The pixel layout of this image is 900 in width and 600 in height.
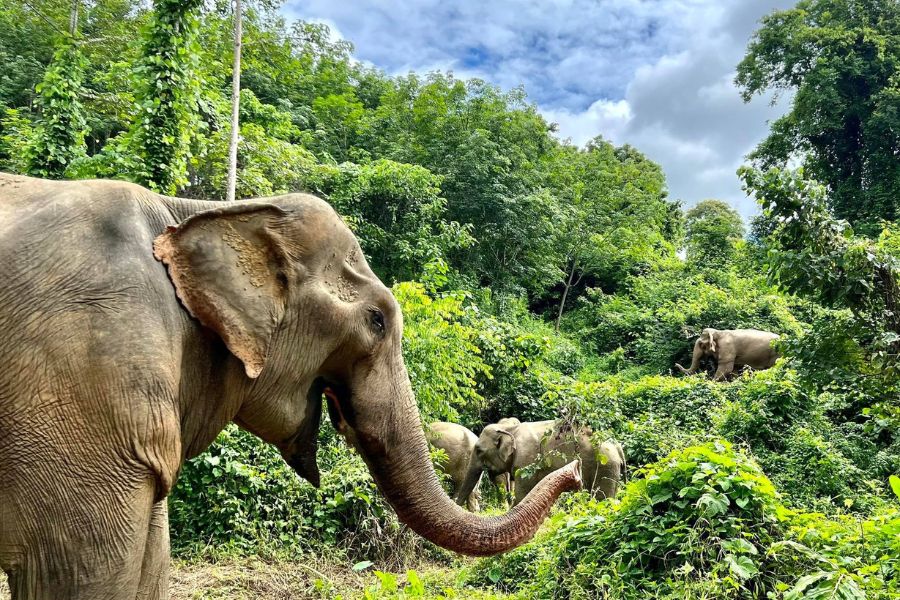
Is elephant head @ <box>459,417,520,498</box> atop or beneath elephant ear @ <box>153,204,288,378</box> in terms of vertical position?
beneath

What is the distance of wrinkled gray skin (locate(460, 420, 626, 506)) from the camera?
809cm

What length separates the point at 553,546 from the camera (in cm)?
473

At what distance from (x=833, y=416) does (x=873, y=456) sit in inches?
87.7

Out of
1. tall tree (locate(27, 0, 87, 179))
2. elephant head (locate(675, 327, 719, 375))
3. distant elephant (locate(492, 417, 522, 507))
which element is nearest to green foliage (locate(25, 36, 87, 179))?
tall tree (locate(27, 0, 87, 179))

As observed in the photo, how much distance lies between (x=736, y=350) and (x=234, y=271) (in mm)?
16155

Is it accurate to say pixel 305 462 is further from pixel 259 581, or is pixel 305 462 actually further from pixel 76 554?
pixel 259 581

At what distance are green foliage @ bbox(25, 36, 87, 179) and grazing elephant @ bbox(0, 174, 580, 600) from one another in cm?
834

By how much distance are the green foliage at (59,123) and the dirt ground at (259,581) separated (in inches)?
246

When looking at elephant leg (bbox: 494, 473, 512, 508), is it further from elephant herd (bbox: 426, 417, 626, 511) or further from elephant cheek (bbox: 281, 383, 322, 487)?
elephant cheek (bbox: 281, 383, 322, 487)

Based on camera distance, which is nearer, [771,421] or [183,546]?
[183,546]

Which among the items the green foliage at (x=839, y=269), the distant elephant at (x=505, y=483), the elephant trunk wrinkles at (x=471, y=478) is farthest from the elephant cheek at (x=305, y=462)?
the distant elephant at (x=505, y=483)

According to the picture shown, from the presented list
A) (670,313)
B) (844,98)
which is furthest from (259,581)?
(844,98)

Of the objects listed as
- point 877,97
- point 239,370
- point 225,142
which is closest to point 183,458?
point 239,370

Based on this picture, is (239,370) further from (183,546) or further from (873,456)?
(873,456)
